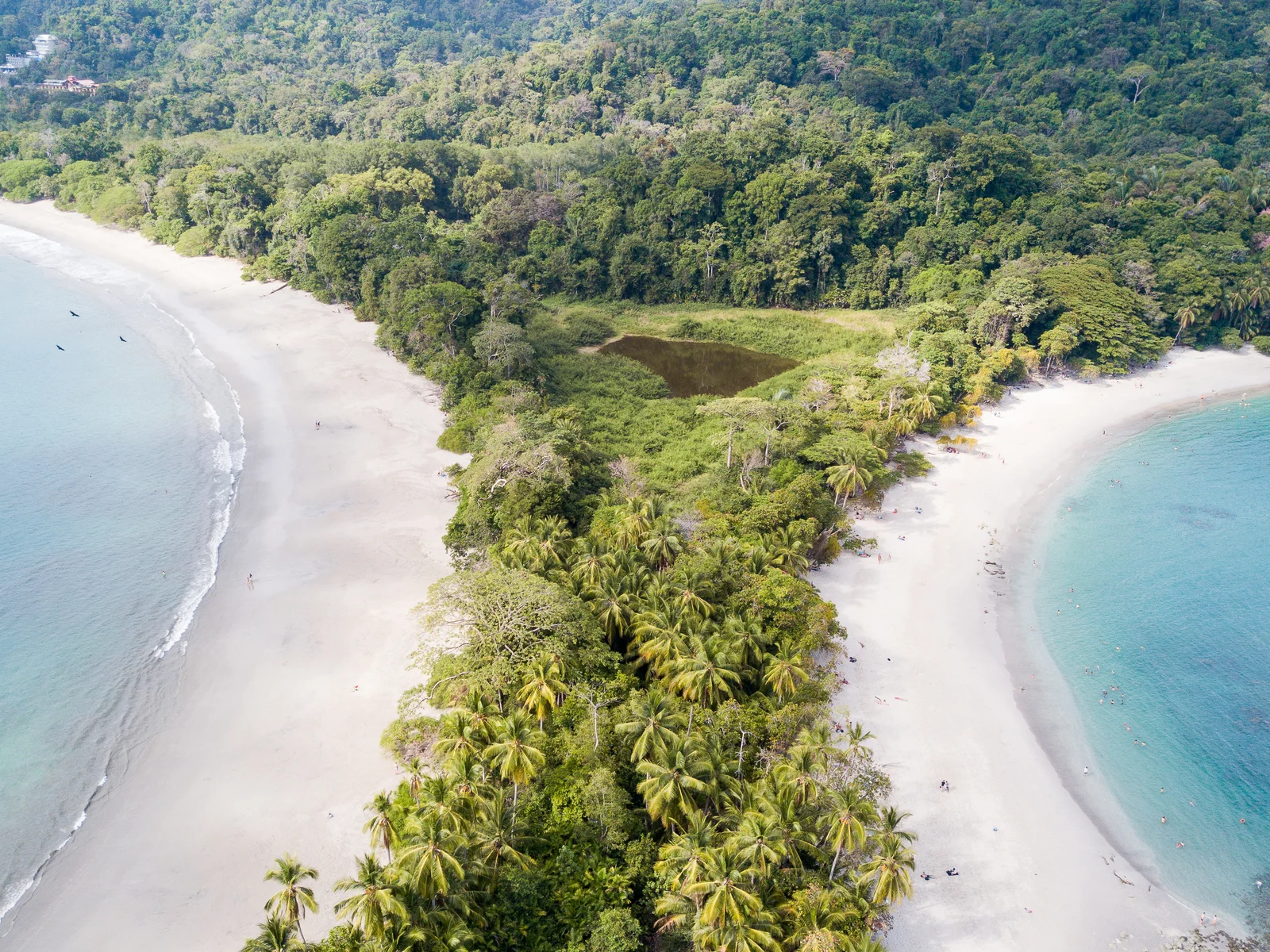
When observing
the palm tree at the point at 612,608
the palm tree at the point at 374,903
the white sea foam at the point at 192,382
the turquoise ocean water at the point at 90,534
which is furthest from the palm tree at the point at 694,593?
the white sea foam at the point at 192,382

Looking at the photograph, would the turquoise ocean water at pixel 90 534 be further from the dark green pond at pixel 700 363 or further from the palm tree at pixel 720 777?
the dark green pond at pixel 700 363

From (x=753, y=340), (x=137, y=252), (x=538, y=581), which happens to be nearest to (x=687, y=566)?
(x=538, y=581)

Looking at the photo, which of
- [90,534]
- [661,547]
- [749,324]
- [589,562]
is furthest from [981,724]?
[90,534]

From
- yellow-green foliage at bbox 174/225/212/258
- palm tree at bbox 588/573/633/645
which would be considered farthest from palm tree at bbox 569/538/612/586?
yellow-green foliage at bbox 174/225/212/258

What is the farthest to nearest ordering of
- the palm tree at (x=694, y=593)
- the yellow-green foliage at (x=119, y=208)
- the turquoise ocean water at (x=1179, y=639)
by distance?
the yellow-green foliage at (x=119, y=208) → the palm tree at (x=694, y=593) → the turquoise ocean water at (x=1179, y=639)

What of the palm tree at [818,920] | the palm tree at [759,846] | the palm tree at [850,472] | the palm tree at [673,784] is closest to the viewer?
the palm tree at [818,920]

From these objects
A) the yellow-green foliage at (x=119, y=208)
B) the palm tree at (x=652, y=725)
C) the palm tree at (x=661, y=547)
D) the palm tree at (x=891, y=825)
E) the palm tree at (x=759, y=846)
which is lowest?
the palm tree at (x=891, y=825)
